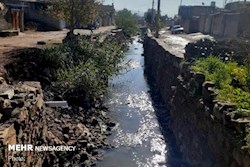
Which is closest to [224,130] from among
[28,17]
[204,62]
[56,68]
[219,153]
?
[219,153]

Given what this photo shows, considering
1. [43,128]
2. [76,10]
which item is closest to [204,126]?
[43,128]

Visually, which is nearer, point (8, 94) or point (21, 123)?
point (21, 123)

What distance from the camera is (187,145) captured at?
40.9ft

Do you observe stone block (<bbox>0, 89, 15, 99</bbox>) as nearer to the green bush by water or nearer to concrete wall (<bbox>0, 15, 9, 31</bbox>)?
the green bush by water

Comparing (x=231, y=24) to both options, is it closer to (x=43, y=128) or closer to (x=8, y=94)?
(x=43, y=128)

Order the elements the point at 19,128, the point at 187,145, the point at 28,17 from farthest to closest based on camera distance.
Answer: the point at 28,17, the point at 187,145, the point at 19,128

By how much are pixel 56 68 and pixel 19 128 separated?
10.6 meters

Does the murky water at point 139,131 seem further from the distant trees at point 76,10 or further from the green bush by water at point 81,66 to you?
the distant trees at point 76,10

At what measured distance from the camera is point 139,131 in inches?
630

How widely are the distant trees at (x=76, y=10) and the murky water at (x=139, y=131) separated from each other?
4.96m

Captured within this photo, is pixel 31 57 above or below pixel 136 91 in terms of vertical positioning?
above

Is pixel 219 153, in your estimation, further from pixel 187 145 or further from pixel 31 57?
pixel 31 57

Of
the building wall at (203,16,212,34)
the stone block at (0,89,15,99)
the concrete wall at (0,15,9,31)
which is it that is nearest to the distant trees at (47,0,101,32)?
the concrete wall at (0,15,9,31)

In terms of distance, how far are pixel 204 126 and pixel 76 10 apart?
1612cm
